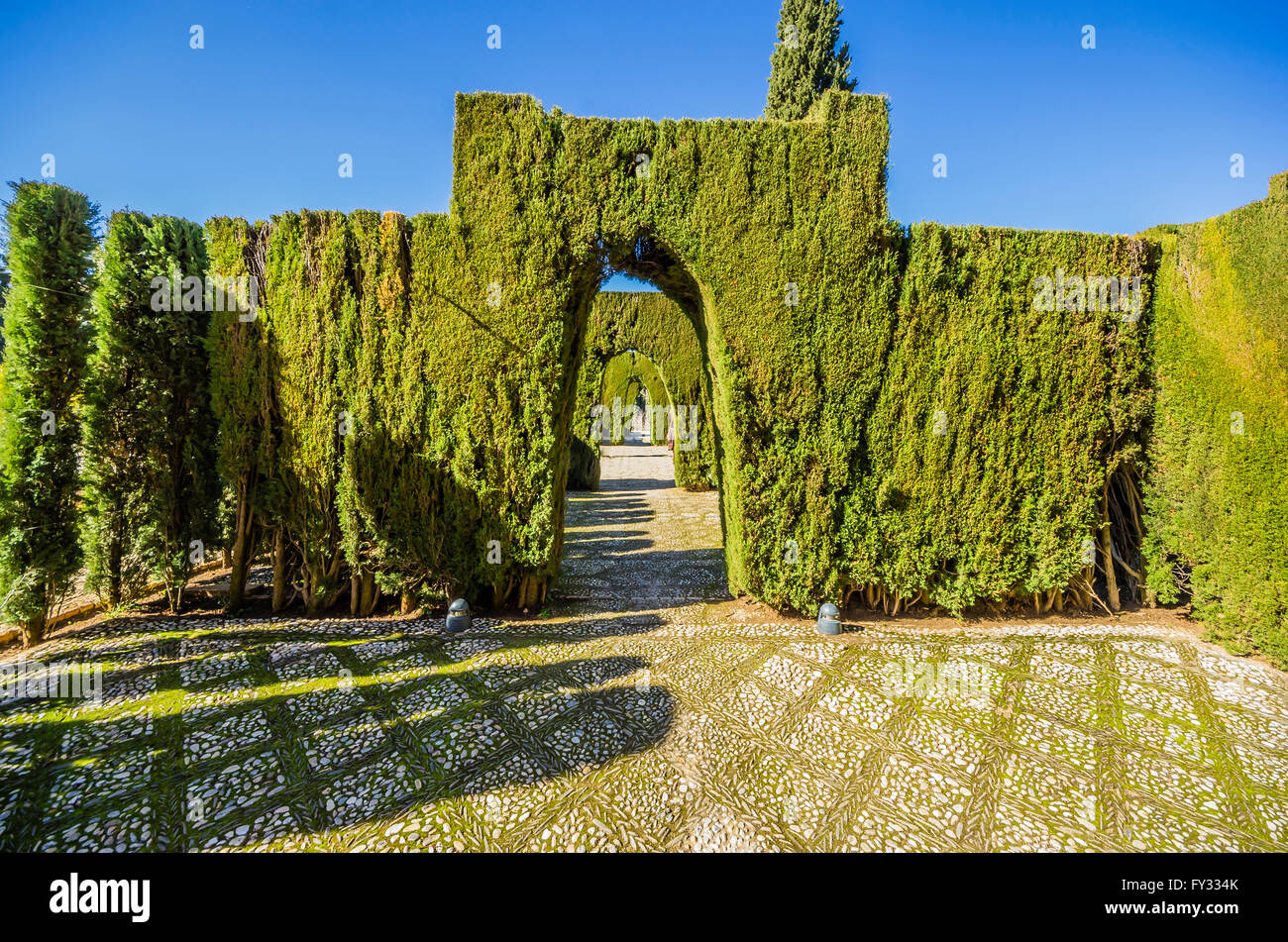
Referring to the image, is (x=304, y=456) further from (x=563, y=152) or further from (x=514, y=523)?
(x=563, y=152)

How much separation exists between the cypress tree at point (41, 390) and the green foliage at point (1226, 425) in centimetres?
1310

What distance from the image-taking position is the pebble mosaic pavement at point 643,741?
2.73 metres

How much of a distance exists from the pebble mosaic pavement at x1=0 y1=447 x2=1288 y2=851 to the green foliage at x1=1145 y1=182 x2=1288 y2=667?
0.78 m

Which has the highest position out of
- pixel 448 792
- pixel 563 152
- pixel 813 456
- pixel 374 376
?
pixel 563 152

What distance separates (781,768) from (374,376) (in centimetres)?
617

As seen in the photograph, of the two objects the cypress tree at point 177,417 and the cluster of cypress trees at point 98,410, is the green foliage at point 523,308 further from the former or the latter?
the cluster of cypress trees at point 98,410

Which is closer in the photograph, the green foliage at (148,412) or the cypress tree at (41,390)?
the cypress tree at (41,390)

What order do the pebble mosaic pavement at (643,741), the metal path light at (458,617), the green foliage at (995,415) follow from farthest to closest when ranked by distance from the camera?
the green foliage at (995,415) < the metal path light at (458,617) < the pebble mosaic pavement at (643,741)

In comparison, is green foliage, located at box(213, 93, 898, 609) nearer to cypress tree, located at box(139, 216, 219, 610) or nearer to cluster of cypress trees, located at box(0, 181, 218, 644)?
cypress tree, located at box(139, 216, 219, 610)

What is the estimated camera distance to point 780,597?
5.89 metres

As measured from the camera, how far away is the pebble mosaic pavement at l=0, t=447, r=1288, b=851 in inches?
108

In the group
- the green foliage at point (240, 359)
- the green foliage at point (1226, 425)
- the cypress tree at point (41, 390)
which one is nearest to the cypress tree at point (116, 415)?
the cypress tree at point (41, 390)

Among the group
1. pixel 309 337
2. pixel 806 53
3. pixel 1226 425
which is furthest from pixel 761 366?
pixel 806 53
